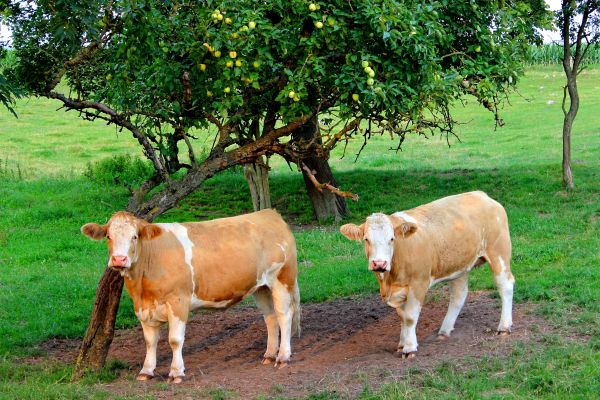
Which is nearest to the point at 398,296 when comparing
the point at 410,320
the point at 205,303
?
the point at 410,320

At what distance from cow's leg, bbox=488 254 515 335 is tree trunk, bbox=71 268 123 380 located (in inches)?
183

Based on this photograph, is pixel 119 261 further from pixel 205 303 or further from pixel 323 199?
pixel 323 199

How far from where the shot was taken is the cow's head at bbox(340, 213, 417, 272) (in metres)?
9.30

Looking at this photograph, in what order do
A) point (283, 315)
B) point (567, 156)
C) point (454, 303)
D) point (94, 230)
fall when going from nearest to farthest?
point (94, 230), point (283, 315), point (454, 303), point (567, 156)

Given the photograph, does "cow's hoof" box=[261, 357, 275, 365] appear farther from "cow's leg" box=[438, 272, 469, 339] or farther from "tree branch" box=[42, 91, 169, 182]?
"tree branch" box=[42, 91, 169, 182]

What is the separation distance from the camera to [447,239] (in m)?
10.2

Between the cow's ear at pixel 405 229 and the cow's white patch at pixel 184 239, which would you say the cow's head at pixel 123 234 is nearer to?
the cow's white patch at pixel 184 239

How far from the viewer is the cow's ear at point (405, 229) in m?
9.70

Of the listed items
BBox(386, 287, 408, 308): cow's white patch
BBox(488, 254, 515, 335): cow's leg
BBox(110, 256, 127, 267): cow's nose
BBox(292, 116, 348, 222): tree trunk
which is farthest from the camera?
BBox(292, 116, 348, 222): tree trunk

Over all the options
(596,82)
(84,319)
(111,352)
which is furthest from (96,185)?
(596,82)

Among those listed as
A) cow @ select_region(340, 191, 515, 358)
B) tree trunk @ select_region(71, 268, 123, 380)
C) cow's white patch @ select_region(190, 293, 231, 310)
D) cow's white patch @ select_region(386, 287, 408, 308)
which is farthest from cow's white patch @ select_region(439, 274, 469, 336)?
tree trunk @ select_region(71, 268, 123, 380)

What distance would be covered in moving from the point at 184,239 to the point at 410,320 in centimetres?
280

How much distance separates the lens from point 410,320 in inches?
385

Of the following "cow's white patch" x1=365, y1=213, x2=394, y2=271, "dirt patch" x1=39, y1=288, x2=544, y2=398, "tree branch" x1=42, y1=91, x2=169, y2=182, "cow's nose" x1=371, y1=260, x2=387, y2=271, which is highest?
"tree branch" x1=42, y1=91, x2=169, y2=182
